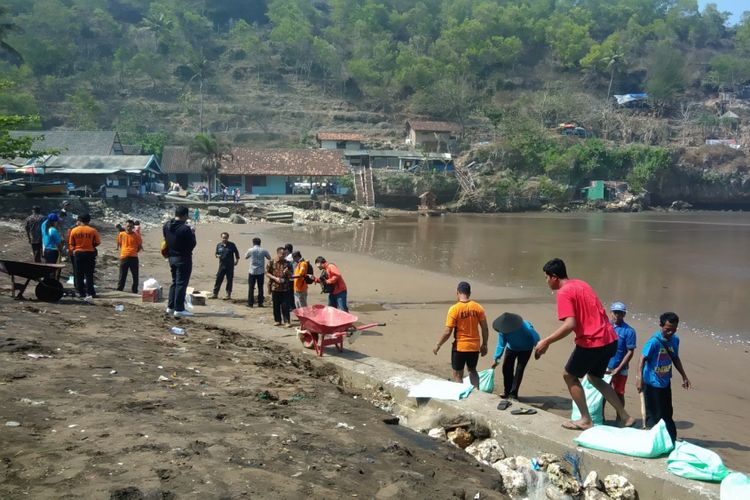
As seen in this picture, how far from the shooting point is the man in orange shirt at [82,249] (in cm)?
1047

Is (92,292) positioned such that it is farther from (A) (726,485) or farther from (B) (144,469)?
(A) (726,485)

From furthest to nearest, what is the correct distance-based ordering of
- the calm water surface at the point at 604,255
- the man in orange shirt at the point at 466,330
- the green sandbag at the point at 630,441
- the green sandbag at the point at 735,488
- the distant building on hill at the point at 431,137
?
the distant building on hill at the point at 431,137, the calm water surface at the point at 604,255, the man in orange shirt at the point at 466,330, the green sandbag at the point at 630,441, the green sandbag at the point at 735,488

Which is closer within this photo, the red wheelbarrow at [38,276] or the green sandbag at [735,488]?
the green sandbag at [735,488]

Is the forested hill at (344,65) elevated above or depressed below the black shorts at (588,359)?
above

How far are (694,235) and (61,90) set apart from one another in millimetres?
74301

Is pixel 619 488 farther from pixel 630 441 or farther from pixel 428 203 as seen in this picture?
pixel 428 203

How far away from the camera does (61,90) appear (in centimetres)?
Result: 7994

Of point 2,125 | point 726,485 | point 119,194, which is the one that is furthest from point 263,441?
point 119,194

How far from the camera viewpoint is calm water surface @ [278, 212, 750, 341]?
16281mm

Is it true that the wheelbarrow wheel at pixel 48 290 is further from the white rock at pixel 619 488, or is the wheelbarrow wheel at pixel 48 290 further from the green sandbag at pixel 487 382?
the white rock at pixel 619 488

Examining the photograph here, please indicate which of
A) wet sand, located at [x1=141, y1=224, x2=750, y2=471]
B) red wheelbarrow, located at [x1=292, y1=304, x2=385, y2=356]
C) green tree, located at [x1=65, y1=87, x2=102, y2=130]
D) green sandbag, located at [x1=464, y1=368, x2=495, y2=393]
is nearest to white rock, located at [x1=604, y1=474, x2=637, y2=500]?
wet sand, located at [x1=141, y1=224, x2=750, y2=471]

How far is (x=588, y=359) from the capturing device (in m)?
5.56

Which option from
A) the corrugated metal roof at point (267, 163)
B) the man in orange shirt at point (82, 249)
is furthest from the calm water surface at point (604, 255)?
the corrugated metal roof at point (267, 163)

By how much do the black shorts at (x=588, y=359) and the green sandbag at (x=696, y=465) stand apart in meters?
0.91
